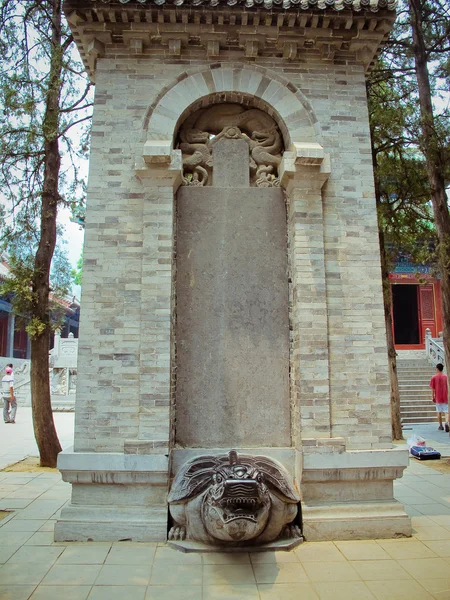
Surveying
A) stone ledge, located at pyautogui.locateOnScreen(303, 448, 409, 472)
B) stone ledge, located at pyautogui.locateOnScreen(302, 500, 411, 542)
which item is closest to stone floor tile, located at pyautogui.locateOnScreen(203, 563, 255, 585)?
stone ledge, located at pyautogui.locateOnScreen(302, 500, 411, 542)

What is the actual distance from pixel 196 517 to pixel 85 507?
4.20 ft

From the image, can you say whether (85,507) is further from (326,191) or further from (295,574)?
(326,191)

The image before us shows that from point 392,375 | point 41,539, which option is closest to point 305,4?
point 41,539

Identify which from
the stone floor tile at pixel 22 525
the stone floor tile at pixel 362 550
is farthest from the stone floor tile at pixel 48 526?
the stone floor tile at pixel 362 550

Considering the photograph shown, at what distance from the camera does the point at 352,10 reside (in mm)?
6152

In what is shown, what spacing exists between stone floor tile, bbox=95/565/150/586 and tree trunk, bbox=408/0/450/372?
755 cm

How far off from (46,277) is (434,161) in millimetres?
8243

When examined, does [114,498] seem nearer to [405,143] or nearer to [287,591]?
[287,591]

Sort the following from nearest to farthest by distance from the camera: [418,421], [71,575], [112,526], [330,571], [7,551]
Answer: [71,575] → [330,571] → [7,551] → [112,526] → [418,421]

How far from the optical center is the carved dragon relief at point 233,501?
15.0 feet

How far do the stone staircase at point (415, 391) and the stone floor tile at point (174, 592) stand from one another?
12.4m

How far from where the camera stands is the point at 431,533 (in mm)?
5555

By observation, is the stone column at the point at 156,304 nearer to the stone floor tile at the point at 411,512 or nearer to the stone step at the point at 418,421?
the stone floor tile at the point at 411,512

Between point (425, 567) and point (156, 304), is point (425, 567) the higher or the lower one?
the lower one
